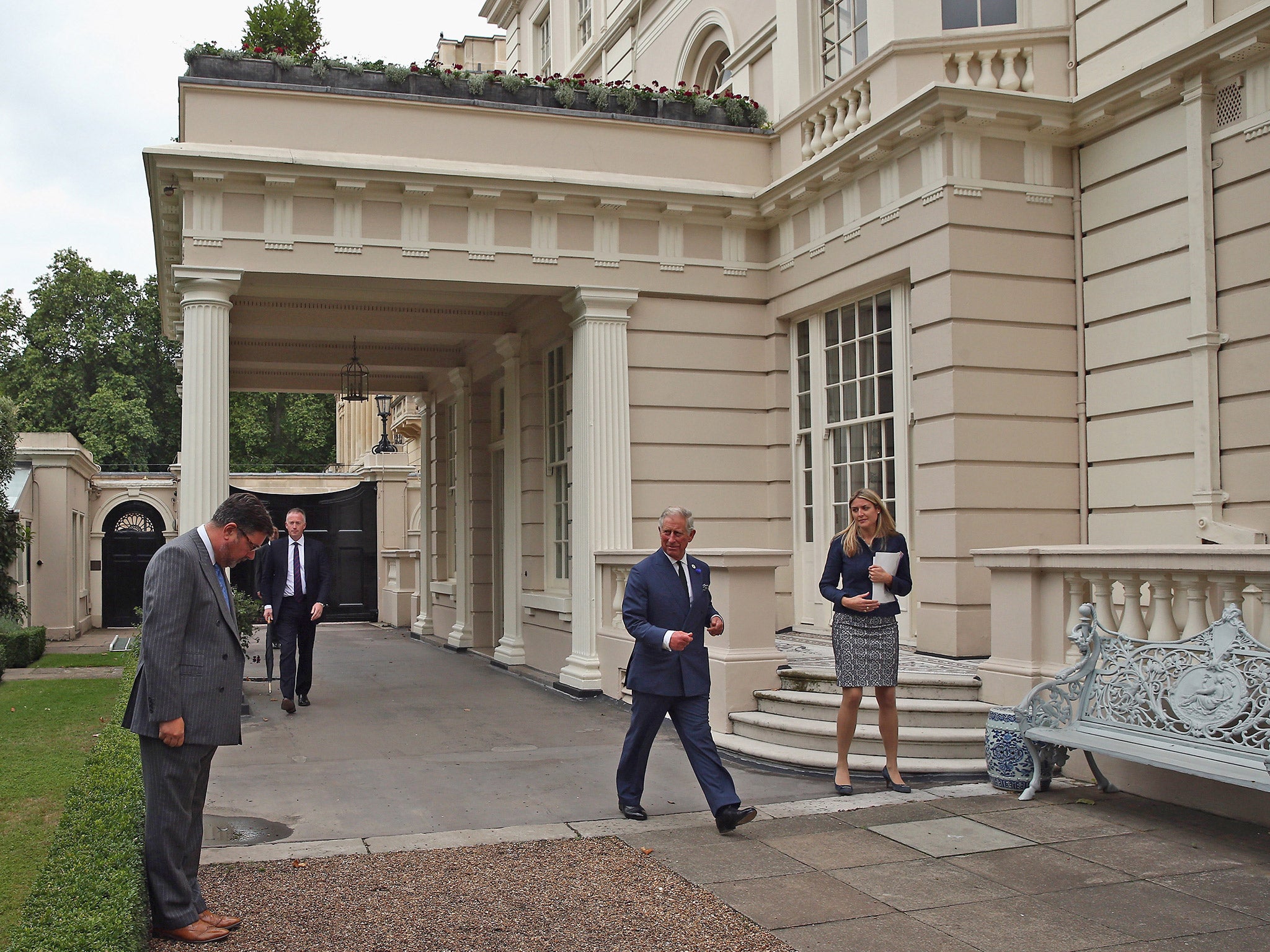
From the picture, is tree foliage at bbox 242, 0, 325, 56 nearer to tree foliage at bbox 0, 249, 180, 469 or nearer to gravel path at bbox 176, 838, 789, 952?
gravel path at bbox 176, 838, 789, 952

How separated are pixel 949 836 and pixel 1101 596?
195 cm

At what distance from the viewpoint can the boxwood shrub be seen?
1411 cm

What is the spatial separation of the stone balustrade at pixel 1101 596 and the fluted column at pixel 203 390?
6.87 meters

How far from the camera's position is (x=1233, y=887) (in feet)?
16.5

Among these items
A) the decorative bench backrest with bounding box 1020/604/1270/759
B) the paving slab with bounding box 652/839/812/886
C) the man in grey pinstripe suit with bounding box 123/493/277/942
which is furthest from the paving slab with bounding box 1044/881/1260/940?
the man in grey pinstripe suit with bounding box 123/493/277/942

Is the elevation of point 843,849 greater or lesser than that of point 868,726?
lesser

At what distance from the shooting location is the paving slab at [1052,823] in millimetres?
5930

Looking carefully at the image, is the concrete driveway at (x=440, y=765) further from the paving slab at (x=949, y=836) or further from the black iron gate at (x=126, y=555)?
the black iron gate at (x=126, y=555)

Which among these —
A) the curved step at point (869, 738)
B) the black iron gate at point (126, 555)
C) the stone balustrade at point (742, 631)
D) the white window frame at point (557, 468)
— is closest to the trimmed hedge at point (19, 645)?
the white window frame at point (557, 468)

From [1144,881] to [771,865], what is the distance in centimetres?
169

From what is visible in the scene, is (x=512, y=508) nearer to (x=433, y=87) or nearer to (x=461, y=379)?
(x=461, y=379)

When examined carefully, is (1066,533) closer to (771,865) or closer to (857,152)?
(857,152)

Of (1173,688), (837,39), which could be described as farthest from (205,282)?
(1173,688)

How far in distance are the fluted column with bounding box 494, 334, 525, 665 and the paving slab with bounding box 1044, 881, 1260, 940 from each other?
9634 mm
